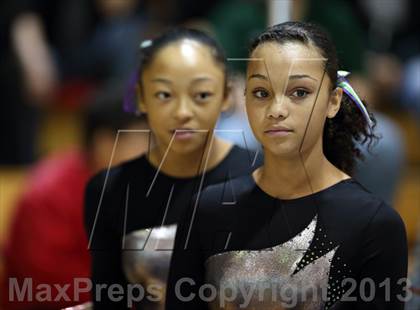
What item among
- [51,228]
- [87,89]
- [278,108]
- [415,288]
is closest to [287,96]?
[278,108]

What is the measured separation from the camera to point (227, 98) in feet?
3.64

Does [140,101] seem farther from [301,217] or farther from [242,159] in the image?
[301,217]

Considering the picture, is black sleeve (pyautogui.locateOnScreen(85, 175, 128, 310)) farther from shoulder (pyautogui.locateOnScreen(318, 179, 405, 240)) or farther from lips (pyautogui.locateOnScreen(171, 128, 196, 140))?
shoulder (pyautogui.locateOnScreen(318, 179, 405, 240))

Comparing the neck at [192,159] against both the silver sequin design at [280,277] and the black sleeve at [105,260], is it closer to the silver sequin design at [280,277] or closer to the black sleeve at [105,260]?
the black sleeve at [105,260]

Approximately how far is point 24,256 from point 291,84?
3.46 feet

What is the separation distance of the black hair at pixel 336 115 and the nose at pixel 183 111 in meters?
0.13

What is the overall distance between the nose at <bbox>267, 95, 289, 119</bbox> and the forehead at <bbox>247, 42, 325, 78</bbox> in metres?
0.02

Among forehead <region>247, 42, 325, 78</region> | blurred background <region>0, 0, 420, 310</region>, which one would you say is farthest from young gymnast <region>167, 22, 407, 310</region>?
blurred background <region>0, 0, 420, 310</region>

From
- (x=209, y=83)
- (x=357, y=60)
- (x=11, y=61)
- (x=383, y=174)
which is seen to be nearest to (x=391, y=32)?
(x=357, y=60)

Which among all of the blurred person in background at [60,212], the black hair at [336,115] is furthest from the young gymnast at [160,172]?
the blurred person in background at [60,212]

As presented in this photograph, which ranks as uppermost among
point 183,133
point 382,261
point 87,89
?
point 183,133

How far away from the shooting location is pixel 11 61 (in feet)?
8.63

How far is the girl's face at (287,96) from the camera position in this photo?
0.92 m

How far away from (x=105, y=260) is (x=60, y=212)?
0.75 m
